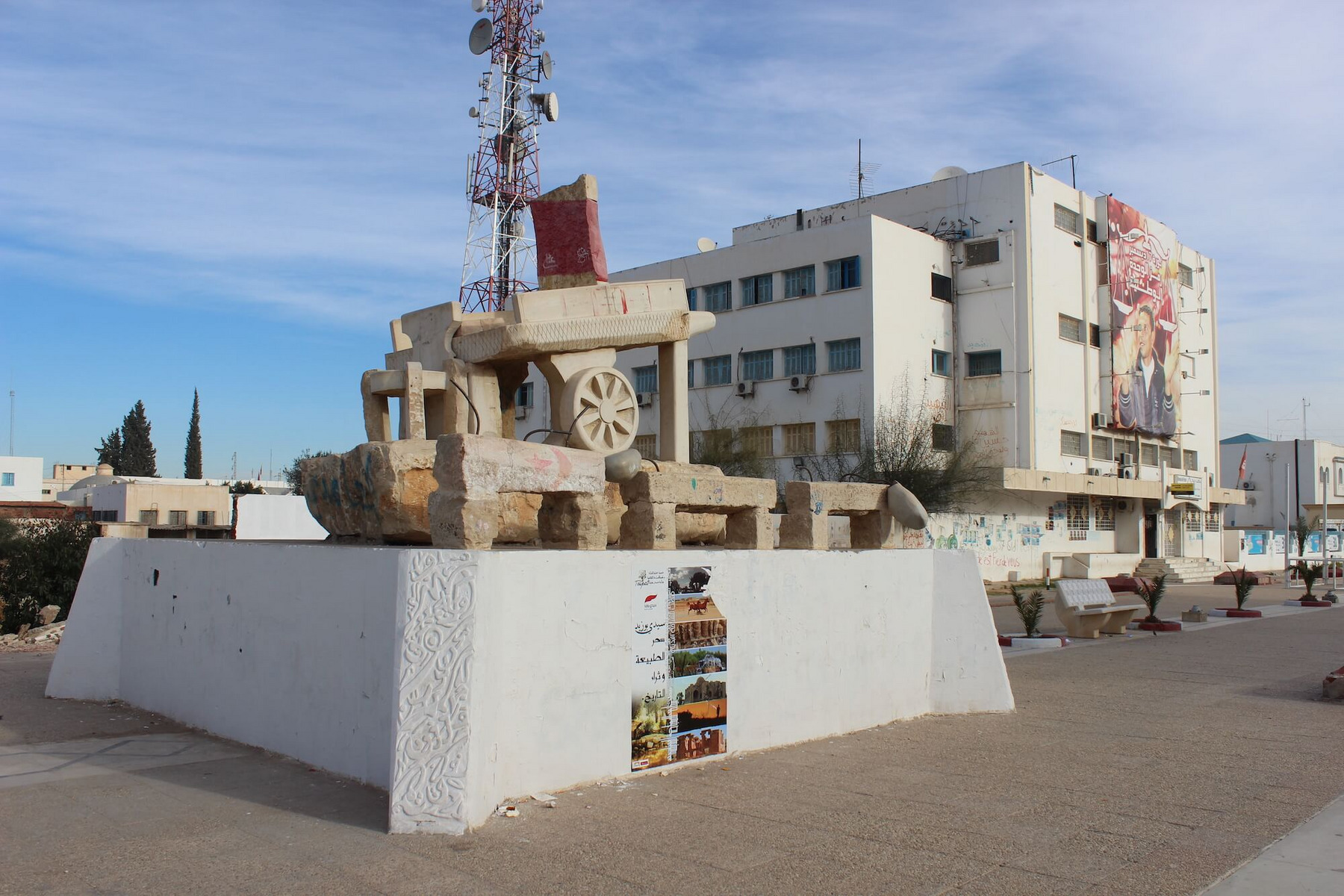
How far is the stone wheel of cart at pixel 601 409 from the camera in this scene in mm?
8922

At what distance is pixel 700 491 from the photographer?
8.02 metres

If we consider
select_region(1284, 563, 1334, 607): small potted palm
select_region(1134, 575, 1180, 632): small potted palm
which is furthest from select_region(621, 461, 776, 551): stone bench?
select_region(1284, 563, 1334, 607): small potted palm

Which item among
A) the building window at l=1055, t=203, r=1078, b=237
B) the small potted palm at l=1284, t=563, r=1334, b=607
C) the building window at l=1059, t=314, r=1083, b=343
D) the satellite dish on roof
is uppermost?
the satellite dish on roof

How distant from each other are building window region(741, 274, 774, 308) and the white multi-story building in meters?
0.06

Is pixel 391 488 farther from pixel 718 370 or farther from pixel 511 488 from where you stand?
pixel 718 370

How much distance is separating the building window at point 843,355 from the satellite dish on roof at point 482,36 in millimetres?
12650

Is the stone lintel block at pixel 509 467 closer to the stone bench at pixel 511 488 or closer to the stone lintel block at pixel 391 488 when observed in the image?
the stone bench at pixel 511 488

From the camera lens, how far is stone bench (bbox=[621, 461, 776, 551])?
768cm

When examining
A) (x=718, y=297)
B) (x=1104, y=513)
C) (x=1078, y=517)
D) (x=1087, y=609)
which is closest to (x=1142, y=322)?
(x=1104, y=513)

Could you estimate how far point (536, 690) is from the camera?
629cm

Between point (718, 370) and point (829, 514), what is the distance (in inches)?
1028

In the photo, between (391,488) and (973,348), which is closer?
(391,488)

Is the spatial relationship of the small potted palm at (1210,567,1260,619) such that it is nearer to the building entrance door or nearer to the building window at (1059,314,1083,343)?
the building window at (1059,314,1083,343)

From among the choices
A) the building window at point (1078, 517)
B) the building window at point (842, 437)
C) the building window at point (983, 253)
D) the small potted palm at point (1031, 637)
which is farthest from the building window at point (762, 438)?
the small potted palm at point (1031, 637)
